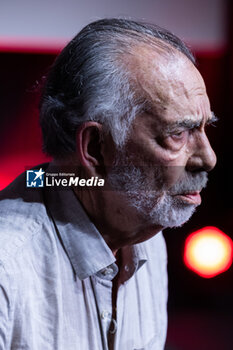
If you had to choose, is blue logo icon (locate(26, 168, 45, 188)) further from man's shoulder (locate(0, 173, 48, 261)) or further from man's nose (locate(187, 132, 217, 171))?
man's nose (locate(187, 132, 217, 171))

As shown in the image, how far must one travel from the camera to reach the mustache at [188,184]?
3.19ft

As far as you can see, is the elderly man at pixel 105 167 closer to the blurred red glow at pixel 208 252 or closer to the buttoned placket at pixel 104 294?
the buttoned placket at pixel 104 294

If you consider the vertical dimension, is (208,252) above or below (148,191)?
below

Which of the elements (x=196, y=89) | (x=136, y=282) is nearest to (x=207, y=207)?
(x=136, y=282)

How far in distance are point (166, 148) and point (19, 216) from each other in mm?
317

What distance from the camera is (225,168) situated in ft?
5.93

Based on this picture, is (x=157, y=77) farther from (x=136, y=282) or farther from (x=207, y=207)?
(x=207, y=207)

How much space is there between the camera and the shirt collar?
93 cm

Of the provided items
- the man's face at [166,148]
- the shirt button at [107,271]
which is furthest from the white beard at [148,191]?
the shirt button at [107,271]

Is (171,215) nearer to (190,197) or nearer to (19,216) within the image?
(190,197)

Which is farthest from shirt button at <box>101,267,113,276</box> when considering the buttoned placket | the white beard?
the white beard

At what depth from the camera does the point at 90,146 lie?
3.17ft

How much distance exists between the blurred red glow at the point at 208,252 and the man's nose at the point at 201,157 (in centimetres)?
82

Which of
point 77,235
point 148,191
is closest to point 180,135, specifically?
point 148,191
